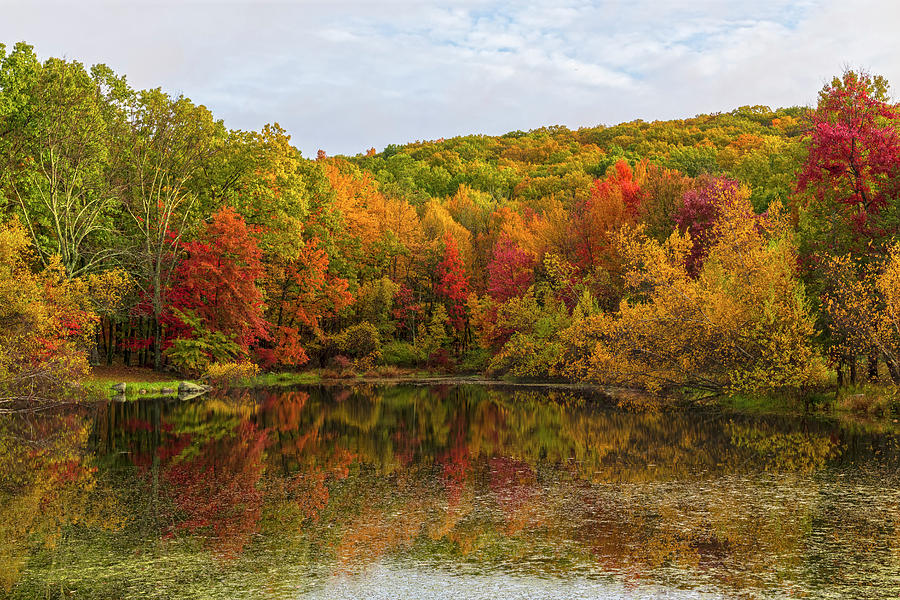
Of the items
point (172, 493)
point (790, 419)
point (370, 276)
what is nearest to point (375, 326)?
point (370, 276)

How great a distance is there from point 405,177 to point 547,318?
188ft

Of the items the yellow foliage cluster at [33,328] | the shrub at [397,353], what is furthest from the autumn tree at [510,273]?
the yellow foliage cluster at [33,328]

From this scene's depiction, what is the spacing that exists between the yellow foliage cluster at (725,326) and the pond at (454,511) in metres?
3.13

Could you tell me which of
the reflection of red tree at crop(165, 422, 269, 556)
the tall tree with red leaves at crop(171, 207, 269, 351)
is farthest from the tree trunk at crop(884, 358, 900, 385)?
the tall tree with red leaves at crop(171, 207, 269, 351)

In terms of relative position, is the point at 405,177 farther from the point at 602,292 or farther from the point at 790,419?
the point at 790,419

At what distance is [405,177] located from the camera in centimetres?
10269

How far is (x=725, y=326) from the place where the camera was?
30.8 m

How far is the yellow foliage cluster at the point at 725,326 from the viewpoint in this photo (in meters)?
29.7

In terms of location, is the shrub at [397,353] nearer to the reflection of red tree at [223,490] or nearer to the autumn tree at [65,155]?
the autumn tree at [65,155]

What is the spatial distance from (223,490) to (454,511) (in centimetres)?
525

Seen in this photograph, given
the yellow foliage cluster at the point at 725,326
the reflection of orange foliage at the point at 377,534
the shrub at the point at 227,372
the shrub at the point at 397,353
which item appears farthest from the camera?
the shrub at the point at 397,353

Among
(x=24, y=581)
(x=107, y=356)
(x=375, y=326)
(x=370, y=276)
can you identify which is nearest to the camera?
(x=24, y=581)

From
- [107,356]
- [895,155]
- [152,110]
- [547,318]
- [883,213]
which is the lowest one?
[107,356]

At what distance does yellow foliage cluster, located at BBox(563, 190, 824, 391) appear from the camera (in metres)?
29.7
